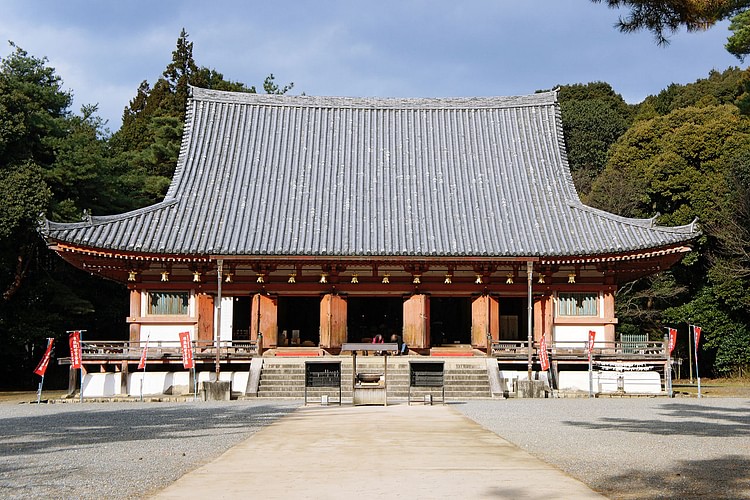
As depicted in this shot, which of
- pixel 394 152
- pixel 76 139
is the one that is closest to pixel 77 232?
pixel 76 139

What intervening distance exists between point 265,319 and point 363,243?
13.1ft

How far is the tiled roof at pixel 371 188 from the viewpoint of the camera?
24.1m

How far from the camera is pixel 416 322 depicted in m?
24.8

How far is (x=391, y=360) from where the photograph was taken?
22703 millimetres

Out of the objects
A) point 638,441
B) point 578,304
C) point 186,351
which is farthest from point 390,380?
point 638,441

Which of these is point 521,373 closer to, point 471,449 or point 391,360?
point 391,360

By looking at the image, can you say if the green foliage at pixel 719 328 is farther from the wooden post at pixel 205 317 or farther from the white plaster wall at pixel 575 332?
the wooden post at pixel 205 317

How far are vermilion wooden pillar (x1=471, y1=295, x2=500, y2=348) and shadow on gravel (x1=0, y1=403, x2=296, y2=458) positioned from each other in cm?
897

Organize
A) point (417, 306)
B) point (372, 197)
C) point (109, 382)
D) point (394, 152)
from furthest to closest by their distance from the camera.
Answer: point (394, 152) < point (372, 197) < point (417, 306) < point (109, 382)

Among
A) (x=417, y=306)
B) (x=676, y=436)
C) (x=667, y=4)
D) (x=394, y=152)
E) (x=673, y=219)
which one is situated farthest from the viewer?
(x=673, y=219)

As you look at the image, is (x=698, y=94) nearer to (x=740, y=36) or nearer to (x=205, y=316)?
(x=205, y=316)

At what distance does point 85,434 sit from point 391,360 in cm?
1180

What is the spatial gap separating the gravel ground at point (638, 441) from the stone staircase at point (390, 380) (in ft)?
6.37

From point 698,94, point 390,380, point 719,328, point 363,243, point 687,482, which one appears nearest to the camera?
point 687,482
